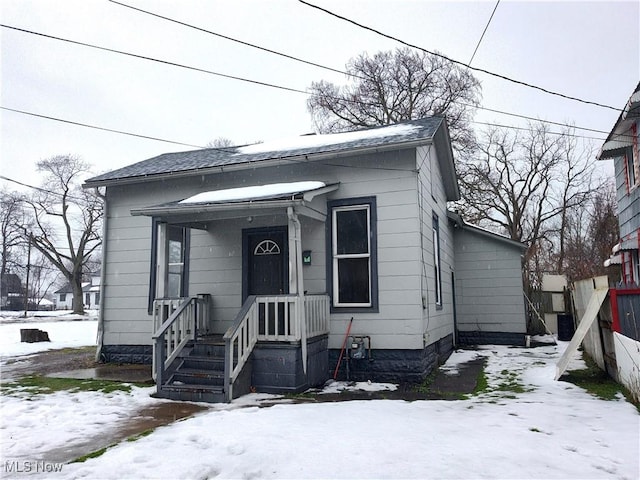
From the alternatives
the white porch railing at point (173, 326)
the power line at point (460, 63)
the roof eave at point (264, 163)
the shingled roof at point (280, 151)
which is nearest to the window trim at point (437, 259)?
the shingled roof at point (280, 151)

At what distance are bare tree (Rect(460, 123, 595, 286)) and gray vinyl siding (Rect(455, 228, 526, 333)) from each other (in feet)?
36.2

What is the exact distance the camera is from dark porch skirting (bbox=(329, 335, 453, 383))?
739 centimetres

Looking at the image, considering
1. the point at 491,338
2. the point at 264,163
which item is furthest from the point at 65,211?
the point at 491,338

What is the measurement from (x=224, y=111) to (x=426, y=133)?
23.0 m

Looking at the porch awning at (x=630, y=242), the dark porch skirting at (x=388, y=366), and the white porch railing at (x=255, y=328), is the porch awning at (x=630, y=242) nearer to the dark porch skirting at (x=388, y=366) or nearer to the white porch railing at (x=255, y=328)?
the dark porch skirting at (x=388, y=366)

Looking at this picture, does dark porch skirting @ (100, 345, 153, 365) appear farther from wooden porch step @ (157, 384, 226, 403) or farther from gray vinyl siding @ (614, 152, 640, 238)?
gray vinyl siding @ (614, 152, 640, 238)

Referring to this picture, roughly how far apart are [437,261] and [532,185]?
58.6 feet

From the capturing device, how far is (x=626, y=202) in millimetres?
10461

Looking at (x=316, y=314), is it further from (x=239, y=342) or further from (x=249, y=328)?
(x=239, y=342)

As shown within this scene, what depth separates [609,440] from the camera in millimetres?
4168

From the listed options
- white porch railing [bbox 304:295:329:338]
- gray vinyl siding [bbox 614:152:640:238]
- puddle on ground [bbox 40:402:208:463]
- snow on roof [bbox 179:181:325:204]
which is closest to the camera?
puddle on ground [bbox 40:402:208:463]

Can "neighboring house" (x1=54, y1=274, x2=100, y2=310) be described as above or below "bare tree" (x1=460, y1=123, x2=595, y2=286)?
below

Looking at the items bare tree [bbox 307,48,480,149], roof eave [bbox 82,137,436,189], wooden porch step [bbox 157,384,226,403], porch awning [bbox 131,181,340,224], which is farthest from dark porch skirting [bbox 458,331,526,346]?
bare tree [bbox 307,48,480,149]

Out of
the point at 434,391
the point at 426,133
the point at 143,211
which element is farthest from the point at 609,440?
the point at 143,211
